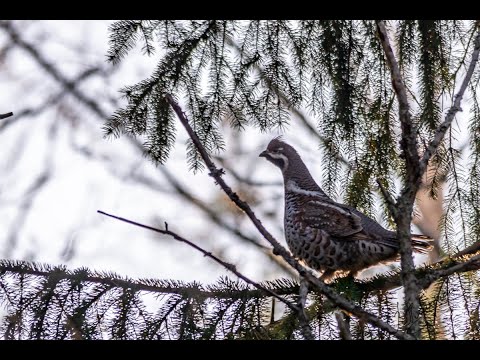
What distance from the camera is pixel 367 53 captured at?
4285mm

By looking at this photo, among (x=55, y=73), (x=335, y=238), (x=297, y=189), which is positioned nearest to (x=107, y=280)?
(x=335, y=238)

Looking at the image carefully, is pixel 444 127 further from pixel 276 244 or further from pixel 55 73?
pixel 55 73

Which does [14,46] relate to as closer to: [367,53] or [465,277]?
[367,53]

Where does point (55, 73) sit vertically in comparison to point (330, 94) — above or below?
above

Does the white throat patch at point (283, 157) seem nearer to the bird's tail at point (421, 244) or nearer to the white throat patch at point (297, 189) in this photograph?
the white throat patch at point (297, 189)

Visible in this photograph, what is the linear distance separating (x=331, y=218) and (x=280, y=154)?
788 mm

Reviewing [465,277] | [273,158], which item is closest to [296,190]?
[273,158]

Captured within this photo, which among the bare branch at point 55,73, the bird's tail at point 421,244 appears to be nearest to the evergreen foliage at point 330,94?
the bird's tail at point 421,244

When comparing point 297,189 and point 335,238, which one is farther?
point 297,189

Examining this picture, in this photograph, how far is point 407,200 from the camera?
98.8 inches

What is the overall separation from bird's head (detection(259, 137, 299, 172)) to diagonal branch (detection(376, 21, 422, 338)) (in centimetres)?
283

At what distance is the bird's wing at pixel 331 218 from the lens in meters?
4.64
